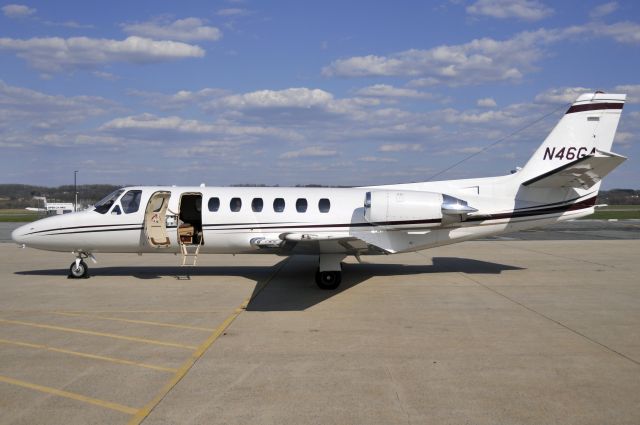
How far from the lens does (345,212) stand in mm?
14312

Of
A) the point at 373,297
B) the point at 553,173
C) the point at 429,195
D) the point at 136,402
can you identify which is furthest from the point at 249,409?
the point at 553,173

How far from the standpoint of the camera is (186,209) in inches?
A: 605

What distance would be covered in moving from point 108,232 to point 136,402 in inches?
367

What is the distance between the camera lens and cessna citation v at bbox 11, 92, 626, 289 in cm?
1390

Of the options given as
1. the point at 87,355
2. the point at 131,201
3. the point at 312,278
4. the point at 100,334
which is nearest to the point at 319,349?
the point at 87,355

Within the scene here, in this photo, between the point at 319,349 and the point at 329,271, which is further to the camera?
the point at 329,271

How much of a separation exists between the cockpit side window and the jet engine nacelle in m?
6.24

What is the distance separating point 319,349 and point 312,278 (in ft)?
22.9

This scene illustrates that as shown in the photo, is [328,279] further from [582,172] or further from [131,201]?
[582,172]

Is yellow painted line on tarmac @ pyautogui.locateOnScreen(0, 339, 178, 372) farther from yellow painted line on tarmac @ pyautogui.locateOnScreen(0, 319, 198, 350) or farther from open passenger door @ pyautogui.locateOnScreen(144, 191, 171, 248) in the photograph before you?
open passenger door @ pyautogui.locateOnScreen(144, 191, 171, 248)

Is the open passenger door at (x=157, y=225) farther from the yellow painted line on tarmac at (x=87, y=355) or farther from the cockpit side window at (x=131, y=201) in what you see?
the yellow painted line on tarmac at (x=87, y=355)

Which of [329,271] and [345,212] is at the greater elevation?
[345,212]

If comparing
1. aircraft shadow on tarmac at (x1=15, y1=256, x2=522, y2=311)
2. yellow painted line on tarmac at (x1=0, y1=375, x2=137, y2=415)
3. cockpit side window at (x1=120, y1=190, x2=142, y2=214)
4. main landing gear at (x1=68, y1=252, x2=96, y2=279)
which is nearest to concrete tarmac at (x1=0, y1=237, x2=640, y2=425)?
yellow painted line on tarmac at (x1=0, y1=375, x2=137, y2=415)

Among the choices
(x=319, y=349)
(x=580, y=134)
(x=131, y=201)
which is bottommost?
(x=319, y=349)
